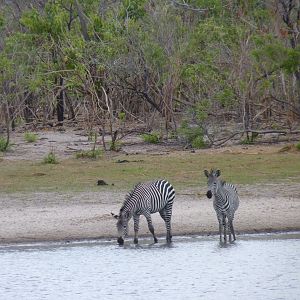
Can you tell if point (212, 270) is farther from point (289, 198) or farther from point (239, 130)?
point (239, 130)

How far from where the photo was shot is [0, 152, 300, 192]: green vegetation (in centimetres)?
1767

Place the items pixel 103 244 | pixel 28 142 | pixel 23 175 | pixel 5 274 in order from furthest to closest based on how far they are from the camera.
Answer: pixel 28 142 < pixel 23 175 < pixel 103 244 < pixel 5 274

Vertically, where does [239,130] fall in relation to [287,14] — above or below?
below

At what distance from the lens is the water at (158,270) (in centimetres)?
1202

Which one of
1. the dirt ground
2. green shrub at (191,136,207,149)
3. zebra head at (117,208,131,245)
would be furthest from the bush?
zebra head at (117,208,131,245)

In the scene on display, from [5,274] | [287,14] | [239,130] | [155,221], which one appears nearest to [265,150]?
[239,130]

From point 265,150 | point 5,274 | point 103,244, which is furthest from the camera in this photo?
point 265,150

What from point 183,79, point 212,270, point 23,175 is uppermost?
point 183,79

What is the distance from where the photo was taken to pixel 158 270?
13.1 meters

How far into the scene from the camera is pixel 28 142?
2289 cm

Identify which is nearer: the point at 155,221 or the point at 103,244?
the point at 103,244

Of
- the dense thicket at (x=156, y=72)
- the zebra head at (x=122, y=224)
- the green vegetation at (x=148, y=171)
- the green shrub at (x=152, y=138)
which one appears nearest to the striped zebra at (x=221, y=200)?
the zebra head at (x=122, y=224)

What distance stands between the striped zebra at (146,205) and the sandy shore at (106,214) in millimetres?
552

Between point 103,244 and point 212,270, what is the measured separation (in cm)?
174
